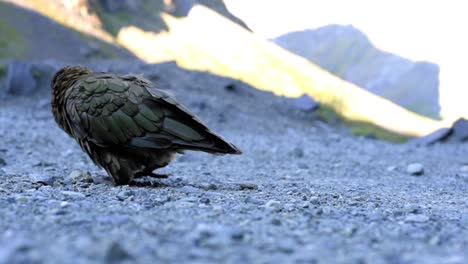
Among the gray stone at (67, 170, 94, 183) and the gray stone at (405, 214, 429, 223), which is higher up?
the gray stone at (405, 214, 429, 223)

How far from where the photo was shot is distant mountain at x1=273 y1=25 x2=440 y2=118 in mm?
121688

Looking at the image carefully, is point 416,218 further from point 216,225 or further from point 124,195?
point 124,195

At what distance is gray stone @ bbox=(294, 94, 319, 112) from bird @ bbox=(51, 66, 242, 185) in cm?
3380

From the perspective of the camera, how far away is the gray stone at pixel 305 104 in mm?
40312

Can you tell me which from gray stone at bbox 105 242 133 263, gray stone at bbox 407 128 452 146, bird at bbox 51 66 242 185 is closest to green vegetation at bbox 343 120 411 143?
gray stone at bbox 407 128 452 146

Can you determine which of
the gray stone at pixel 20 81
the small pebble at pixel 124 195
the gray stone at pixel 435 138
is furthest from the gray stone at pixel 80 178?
the gray stone at pixel 20 81

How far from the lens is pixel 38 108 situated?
95.0 feet

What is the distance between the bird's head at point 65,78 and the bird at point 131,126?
39 cm

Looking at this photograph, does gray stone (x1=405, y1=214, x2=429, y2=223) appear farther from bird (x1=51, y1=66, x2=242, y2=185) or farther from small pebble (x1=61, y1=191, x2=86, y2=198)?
small pebble (x1=61, y1=191, x2=86, y2=198)

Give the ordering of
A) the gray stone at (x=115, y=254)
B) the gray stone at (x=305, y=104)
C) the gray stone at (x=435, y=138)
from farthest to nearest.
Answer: the gray stone at (x=305, y=104), the gray stone at (x=435, y=138), the gray stone at (x=115, y=254)

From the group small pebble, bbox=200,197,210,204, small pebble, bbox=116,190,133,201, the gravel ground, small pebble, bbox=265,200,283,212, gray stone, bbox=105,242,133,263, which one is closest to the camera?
gray stone, bbox=105,242,133,263

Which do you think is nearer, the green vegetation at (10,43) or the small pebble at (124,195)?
the small pebble at (124,195)

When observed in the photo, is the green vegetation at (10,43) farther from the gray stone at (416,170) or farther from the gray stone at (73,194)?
the gray stone at (73,194)

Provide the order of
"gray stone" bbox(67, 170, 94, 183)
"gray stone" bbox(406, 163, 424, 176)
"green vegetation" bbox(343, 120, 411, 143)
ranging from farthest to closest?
"green vegetation" bbox(343, 120, 411, 143) < "gray stone" bbox(406, 163, 424, 176) < "gray stone" bbox(67, 170, 94, 183)
